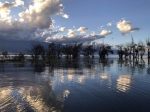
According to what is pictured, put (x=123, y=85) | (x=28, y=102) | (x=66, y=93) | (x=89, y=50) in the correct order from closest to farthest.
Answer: (x=28, y=102) < (x=66, y=93) < (x=123, y=85) < (x=89, y=50)

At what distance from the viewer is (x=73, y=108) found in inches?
392

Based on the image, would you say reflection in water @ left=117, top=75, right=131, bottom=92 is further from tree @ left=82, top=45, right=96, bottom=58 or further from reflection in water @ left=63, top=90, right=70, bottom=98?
tree @ left=82, top=45, right=96, bottom=58

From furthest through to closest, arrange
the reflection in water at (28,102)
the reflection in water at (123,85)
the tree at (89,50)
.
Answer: the tree at (89,50), the reflection in water at (123,85), the reflection in water at (28,102)

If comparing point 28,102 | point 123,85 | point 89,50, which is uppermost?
point 89,50

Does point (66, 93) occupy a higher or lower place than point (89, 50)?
lower

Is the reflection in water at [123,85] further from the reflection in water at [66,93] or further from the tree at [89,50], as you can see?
the tree at [89,50]

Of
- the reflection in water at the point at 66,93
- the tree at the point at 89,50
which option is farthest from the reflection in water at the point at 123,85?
the tree at the point at 89,50

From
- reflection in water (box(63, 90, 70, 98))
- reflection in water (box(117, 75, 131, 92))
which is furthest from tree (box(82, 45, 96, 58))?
reflection in water (box(63, 90, 70, 98))

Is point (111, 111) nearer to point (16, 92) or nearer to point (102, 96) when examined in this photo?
point (102, 96)

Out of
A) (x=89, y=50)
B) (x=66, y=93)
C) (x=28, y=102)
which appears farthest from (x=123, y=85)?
(x=89, y=50)

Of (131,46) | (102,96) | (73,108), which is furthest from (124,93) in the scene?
(131,46)

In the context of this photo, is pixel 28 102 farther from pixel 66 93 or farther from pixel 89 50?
pixel 89 50

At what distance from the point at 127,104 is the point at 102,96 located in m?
2.10

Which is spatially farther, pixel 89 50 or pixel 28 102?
pixel 89 50
